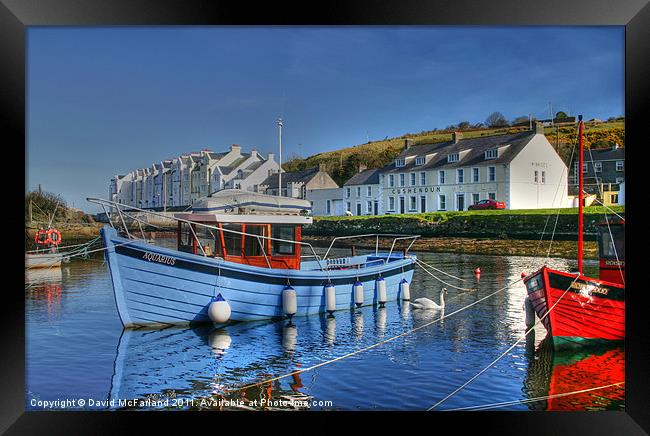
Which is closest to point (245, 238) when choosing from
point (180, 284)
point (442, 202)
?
point (180, 284)

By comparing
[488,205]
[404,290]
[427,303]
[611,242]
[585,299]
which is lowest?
[427,303]

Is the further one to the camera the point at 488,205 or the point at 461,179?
the point at 461,179

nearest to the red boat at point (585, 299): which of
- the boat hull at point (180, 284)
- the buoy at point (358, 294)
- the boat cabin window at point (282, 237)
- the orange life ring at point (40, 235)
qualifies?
the buoy at point (358, 294)

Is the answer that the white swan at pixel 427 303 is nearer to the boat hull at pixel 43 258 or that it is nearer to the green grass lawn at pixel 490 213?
the green grass lawn at pixel 490 213

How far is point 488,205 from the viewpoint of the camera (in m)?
9.59

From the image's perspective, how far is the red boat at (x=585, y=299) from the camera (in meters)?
6.81

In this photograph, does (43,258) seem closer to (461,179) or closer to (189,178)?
(189,178)

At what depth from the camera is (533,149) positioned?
8336 mm

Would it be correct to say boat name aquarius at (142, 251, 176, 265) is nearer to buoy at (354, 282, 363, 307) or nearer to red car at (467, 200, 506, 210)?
buoy at (354, 282, 363, 307)

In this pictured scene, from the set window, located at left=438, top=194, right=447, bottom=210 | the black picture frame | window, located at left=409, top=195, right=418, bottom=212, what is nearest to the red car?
window, located at left=438, top=194, right=447, bottom=210

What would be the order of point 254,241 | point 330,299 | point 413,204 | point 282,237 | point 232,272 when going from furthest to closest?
point 413,204
point 282,237
point 254,241
point 330,299
point 232,272

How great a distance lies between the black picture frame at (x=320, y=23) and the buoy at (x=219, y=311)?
2058 millimetres

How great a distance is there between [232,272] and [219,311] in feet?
1.87

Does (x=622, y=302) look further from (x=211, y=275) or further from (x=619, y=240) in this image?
(x=211, y=275)
